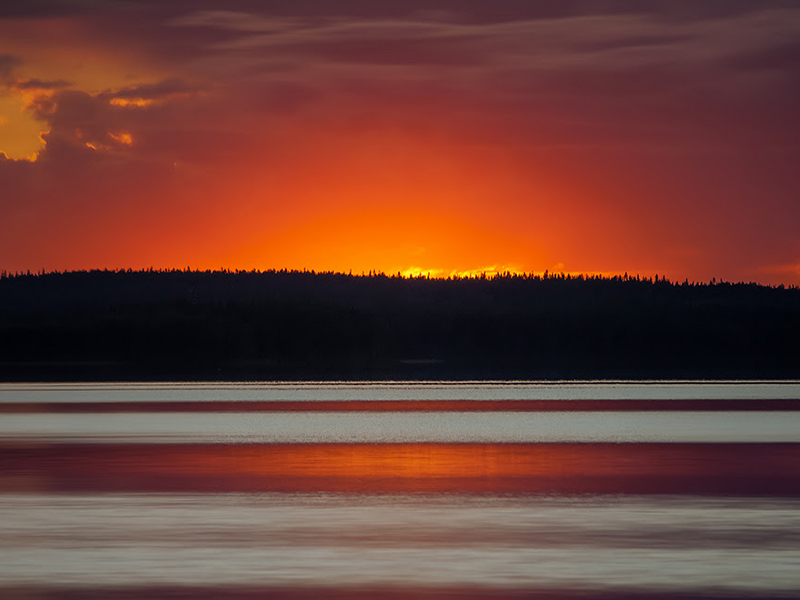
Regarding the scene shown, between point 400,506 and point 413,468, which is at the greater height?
point 413,468

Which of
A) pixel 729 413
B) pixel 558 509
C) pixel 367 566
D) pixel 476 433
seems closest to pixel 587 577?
pixel 367 566

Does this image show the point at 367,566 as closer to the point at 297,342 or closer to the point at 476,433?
the point at 476,433

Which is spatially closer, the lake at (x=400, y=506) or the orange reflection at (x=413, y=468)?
the lake at (x=400, y=506)

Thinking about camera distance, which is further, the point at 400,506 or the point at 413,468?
the point at 413,468

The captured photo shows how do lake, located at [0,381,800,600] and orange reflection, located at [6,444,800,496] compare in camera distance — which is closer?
lake, located at [0,381,800,600]

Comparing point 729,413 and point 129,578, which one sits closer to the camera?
point 129,578

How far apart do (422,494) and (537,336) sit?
75878mm

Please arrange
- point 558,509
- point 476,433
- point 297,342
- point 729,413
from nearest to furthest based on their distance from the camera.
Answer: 1. point 558,509
2. point 476,433
3. point 729,413
4. point 297,342

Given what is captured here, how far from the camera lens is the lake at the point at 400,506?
39.3 ft

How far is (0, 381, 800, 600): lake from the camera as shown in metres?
12.0

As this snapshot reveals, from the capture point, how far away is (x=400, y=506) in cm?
1633

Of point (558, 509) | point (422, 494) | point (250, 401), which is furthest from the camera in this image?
point (250, 401)

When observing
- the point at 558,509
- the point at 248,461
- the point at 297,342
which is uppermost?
the point at 297,342

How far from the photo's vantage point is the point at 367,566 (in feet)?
41.4
